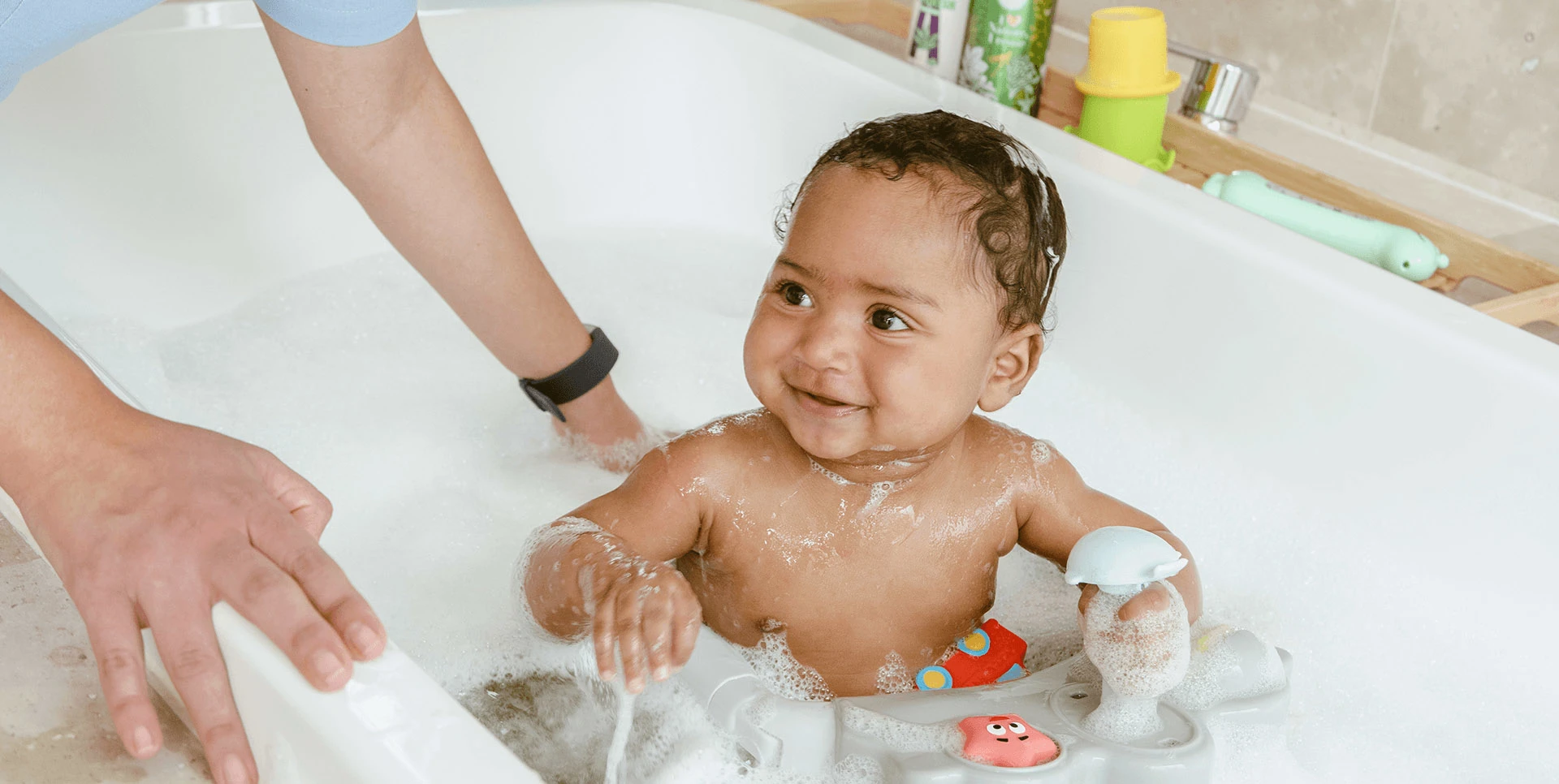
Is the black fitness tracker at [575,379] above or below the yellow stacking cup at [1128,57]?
below

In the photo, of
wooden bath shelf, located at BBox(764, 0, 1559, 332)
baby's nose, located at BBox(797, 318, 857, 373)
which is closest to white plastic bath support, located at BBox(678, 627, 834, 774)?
baby's nose, located at BBox(797, 318, 857, 373)

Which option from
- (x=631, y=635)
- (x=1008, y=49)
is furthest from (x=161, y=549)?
(x=1008, y=49)

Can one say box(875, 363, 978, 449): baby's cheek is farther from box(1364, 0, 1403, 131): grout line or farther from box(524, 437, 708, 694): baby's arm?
box(1364, 0, 1403, 131): grout line

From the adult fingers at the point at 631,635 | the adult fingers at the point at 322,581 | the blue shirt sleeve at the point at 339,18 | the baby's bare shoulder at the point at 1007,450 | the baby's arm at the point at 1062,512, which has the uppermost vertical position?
the blue shirt sleeve at the point at 339,18

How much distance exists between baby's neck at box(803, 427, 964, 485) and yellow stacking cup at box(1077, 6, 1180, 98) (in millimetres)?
633

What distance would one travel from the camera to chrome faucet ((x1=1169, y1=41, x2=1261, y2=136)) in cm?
149

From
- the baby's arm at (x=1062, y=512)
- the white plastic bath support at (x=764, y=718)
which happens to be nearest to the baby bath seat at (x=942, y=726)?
the white plastic bath support at (x=764, y=718)

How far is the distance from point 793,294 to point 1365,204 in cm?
78

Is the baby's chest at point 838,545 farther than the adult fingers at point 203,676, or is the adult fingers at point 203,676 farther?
the baby's chest at point 838,545

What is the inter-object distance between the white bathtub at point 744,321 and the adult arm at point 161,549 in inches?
0.7

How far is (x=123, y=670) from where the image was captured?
2.11 ft

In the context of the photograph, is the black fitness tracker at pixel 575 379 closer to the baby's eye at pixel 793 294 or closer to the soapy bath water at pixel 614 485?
the soapy bath water at pixel 614 485

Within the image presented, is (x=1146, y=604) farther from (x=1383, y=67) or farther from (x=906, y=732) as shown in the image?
(x=1383, y=67)

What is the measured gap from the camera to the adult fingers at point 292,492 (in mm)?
729
